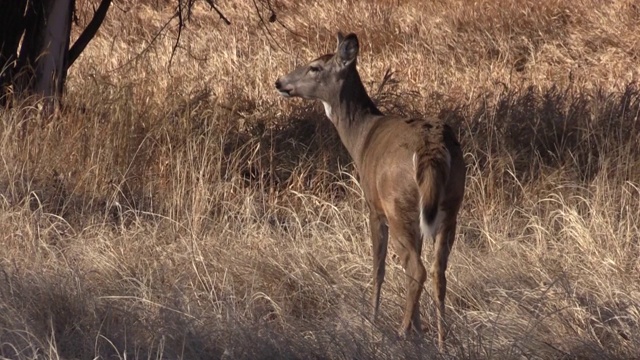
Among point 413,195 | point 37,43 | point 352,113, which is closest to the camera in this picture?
point 413,195

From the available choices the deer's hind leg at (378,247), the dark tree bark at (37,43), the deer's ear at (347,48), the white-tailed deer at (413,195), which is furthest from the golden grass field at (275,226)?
the deer's ear at (347,48)

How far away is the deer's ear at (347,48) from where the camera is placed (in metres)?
7.81

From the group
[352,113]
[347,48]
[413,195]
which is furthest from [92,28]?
[413,195]

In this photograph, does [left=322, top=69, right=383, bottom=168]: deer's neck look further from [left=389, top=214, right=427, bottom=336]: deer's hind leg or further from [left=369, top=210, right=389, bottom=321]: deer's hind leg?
[left=389, top=214, right=427, bottom=336]: deer's hind leg

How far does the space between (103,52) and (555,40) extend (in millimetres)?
6424

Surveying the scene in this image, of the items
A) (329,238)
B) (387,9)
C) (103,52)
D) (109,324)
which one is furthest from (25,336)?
(387,9)

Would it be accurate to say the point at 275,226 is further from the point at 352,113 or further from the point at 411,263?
the point at 411,263

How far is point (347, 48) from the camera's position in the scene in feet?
25.8

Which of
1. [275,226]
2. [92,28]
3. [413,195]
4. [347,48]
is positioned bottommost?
[275,226]

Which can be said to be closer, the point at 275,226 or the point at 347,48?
the point at 347,48

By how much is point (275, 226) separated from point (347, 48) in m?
1.36

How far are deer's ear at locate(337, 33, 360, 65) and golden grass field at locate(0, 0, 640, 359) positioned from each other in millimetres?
1075

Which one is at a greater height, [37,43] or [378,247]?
[37,43]

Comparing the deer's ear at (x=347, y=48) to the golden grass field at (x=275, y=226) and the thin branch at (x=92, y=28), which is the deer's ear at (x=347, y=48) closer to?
the golden grass field at (x=275, y=226)
